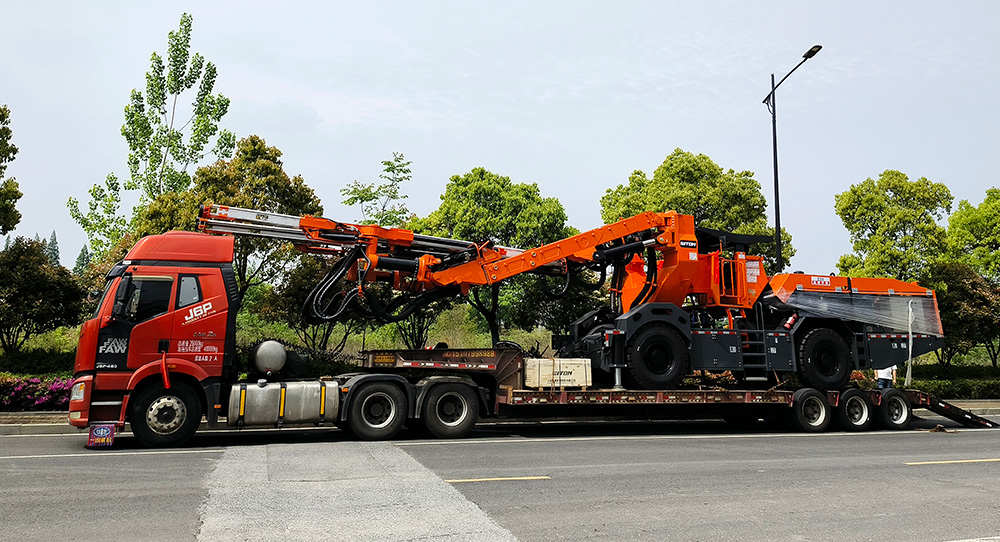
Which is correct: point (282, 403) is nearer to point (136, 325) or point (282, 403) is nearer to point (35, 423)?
point (136, 325)

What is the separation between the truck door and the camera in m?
10.6

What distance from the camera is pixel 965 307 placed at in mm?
23281

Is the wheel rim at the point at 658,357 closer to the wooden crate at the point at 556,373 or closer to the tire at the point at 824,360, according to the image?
the wooden crate at the point at 556,373

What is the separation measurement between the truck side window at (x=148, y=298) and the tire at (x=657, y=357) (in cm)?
812

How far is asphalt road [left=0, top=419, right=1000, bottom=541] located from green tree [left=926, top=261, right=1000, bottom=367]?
1375 cm

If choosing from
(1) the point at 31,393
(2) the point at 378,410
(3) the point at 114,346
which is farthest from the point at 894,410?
(1) the point at 31,393

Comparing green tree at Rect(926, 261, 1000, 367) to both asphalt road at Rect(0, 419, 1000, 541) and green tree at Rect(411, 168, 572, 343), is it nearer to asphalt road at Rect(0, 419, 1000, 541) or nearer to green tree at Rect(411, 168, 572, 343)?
green tree at Rect(411, 168, 572, 343)

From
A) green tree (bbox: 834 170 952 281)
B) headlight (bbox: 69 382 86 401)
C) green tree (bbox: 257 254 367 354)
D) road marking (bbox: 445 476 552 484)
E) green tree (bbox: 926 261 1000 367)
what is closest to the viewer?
road marking (bbox: 445 476 552 484)

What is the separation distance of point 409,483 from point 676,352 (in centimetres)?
745

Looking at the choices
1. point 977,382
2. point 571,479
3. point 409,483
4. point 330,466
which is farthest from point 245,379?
point 977,382

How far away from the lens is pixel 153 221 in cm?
1761

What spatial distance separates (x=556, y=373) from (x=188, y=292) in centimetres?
648

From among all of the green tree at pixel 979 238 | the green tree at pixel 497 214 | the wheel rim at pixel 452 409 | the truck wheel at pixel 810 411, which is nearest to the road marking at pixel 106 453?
the wheel rim at pixel 452 409

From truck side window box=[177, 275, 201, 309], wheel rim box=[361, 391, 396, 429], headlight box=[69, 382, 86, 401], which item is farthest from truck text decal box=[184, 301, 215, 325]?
wheel rim box=[361, 391, 396, 429]
